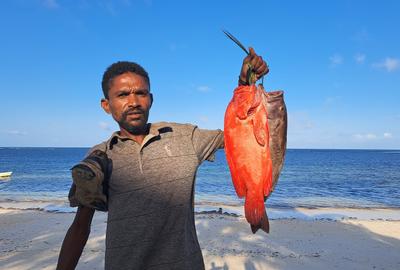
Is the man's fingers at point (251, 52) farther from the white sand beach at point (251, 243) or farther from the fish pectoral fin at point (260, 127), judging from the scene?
the white sand beach at point (251, 243)

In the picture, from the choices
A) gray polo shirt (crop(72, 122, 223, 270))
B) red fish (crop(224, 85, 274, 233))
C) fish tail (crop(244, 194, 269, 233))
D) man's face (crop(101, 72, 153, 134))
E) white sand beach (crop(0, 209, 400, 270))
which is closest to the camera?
fish tail (crop(244, 194, 269, 233))

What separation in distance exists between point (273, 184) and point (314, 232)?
10.5 m

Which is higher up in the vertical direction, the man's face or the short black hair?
the short black hair

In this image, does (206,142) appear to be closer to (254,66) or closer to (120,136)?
(120,136)

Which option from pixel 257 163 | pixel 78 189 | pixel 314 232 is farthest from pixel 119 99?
pixel 314 232

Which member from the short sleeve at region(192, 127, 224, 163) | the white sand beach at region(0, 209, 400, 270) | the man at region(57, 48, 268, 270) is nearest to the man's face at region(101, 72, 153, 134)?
the man at region(57, 48, 268, 270)

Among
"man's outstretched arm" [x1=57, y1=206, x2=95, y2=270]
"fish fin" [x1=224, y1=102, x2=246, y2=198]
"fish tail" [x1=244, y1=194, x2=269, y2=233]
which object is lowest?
"man's outstretched arm" [x1=57, y1=206, x2=95, y2=270]

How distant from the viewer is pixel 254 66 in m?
2.12

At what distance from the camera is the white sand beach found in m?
7.99

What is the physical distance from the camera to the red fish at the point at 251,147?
209 centimetres

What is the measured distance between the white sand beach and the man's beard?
5772mm

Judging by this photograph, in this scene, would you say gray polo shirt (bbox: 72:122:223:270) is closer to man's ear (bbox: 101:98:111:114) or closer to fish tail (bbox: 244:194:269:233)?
man's ear (bbox: 101:98:111:114)

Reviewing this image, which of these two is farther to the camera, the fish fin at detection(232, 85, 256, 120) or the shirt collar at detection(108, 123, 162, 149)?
the shirt collar at detection(108, 123, 162, 149)

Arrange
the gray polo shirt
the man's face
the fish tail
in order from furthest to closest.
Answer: the man's face, the gray polo shirt, the fish tail
